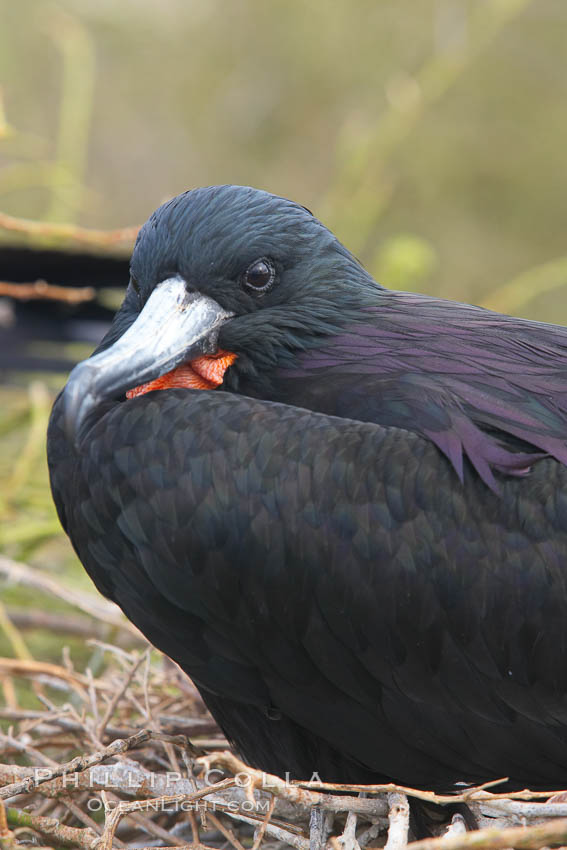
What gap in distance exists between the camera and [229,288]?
7.53 feet

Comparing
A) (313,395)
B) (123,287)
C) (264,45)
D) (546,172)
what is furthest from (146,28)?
(313,395)

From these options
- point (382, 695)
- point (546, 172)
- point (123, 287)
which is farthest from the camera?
point (546, 172)

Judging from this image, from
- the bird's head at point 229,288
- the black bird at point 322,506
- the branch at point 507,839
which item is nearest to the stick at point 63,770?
the black bird at point 322,506

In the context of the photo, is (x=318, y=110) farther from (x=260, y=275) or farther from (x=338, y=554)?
(x=338, y=554)

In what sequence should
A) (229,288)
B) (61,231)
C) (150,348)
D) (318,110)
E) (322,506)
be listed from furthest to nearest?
(318,110)
(61,231)
(229,288)
(150,348)
(322,506)

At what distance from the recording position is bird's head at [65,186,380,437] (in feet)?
7.39

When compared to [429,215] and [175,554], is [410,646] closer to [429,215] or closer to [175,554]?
[175,554]

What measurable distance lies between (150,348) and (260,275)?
0.99ft

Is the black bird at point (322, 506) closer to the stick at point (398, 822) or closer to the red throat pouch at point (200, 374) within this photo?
the red throat pouch at point (200, 374)

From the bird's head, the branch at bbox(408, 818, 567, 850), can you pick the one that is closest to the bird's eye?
the bird's head

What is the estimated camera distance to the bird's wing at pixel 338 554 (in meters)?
2.00

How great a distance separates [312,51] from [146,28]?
3.63 feet

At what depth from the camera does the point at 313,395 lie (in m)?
2.23

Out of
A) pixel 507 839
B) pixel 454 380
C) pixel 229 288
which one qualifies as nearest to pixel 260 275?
pixel 229 288
